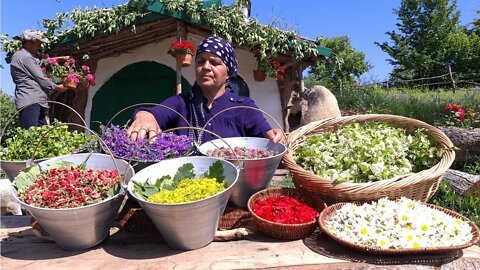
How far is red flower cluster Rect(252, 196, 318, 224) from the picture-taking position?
1666 millimetres

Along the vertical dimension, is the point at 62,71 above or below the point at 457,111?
above

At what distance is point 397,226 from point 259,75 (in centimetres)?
552

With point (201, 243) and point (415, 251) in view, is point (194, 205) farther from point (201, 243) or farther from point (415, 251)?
point (415, 251)

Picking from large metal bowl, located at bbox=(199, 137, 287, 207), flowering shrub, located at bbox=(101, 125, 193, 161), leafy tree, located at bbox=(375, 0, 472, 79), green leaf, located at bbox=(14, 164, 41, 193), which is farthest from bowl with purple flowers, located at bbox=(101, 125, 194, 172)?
leafy tree, located at bbox=(375, 0, 472, 79)

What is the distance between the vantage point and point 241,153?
6.06 ft

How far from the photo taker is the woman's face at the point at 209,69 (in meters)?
2.26

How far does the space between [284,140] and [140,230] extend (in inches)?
35.2

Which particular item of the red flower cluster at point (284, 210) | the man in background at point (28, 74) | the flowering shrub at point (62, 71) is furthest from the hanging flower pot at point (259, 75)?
the red flower cluster at point (284, 210)

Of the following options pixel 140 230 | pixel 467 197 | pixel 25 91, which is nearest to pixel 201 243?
pixel 140 230

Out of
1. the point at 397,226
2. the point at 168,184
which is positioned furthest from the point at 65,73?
the point at 397,226

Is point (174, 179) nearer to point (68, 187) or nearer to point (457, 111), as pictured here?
point (68, 187)

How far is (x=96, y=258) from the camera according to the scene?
1503 mm

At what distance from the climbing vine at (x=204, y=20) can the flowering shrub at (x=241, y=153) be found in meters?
4.28

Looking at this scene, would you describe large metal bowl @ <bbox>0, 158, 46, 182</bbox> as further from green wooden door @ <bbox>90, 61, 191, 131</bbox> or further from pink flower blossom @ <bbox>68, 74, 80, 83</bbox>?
green wooden door @ <bbox>90, 61, 191, 131</bbox>
